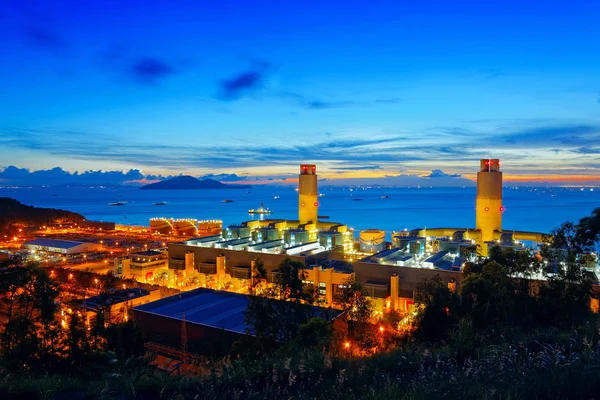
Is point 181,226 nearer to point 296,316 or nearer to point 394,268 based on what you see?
point 394,268

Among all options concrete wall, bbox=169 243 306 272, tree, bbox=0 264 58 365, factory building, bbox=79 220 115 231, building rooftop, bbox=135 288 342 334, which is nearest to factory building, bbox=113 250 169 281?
concrete wall, bbox=169 243 306 272

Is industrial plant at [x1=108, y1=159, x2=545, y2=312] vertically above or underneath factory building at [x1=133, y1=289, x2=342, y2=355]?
above

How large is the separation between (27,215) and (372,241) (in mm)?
39931

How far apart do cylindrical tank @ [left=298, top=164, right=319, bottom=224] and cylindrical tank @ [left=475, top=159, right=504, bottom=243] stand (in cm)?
731

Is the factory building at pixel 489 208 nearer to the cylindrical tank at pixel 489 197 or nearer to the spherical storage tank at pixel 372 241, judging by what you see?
the cylindrical tank at pixel 489 197

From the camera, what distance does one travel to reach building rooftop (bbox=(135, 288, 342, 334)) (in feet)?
28.7

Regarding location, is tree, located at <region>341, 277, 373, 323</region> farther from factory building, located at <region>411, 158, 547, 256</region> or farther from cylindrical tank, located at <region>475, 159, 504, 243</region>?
cylindrical tank, located at <region>475, 159, 504, 243</region>

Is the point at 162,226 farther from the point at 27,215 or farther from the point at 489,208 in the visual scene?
the point at 489,208

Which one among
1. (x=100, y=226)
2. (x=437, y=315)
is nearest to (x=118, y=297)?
(x=437, y=315)

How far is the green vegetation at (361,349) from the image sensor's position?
278 centimetres

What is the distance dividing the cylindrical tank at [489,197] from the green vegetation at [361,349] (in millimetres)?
5256

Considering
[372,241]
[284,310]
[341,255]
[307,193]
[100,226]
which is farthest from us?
[100,226]

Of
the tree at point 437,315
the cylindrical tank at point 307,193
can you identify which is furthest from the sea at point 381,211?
the tree at point 437,315

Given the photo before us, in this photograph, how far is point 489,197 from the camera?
14125 mm
